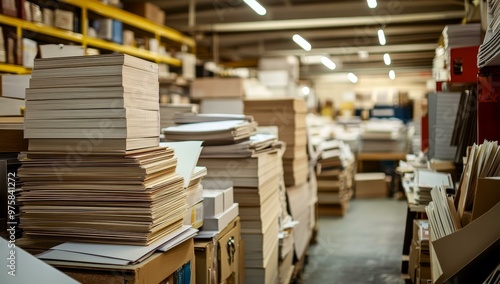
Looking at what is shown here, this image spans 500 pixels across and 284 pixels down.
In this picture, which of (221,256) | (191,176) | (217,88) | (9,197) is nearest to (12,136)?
(9,197)

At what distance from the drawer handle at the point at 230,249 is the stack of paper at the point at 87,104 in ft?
3.19

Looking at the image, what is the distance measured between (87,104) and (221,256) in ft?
3.71

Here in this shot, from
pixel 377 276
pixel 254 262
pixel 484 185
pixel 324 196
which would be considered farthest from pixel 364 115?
pixel 484 185

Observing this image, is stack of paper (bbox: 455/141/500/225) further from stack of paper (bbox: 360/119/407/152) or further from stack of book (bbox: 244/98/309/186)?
stack of paper (bbox: 360/119/407/152)

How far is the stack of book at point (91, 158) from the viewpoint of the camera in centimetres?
189

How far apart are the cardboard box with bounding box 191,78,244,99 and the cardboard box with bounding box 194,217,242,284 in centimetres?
433

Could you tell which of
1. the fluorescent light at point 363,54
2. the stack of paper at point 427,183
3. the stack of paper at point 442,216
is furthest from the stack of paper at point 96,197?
the fluorescent light at point 363,54

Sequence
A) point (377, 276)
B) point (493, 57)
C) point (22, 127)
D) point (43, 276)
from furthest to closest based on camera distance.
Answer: point (377, 276) → point (22, 127) → point (493, 57) → point (43, 276)

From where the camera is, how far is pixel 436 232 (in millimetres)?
2195

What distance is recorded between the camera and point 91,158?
76.7 inches

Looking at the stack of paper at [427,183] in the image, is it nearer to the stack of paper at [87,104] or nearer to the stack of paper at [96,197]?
the stack of paper at [96,197]

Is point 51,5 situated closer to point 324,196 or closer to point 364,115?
point 324,196

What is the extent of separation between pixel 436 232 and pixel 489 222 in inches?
20.7

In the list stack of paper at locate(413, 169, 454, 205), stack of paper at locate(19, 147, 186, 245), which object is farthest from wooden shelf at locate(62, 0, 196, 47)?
stack of paper at locate(413, 169, 454, 205)
